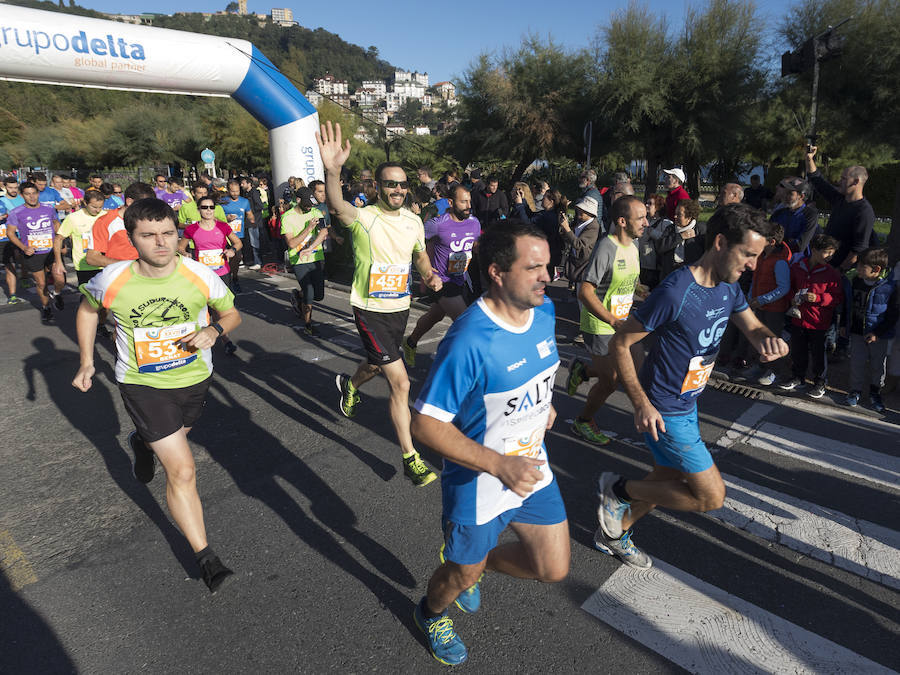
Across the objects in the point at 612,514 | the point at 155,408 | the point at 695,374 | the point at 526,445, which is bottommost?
the point at 612,514

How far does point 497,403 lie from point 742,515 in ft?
8.13

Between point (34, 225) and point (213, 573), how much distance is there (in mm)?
8384

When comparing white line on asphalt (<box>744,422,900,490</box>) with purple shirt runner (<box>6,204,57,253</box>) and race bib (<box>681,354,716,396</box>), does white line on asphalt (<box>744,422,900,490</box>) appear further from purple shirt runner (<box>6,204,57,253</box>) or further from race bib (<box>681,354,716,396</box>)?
purple shirt runner (<box>6,204,57,253</box>)

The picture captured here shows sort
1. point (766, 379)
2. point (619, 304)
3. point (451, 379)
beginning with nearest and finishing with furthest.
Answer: point (451, 379)
point (619, 304)
point (766, 379)

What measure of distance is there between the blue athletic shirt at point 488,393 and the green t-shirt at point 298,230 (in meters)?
5.94

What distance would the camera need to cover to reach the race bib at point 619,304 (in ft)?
15.1

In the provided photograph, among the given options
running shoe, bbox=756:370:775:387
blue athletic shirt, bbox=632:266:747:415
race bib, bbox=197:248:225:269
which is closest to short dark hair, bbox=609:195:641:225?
blue athletic shirt, bbox=632:266:747:415

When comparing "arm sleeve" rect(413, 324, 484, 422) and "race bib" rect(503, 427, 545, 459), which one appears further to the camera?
"race bib" rect(503, 427, 545, 459)

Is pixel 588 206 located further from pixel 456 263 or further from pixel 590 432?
pixel 590 432

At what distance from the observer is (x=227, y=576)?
3.14 metres

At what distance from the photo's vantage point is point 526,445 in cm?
241

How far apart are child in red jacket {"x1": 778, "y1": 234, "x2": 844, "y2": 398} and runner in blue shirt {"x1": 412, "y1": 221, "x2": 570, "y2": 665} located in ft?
14.9

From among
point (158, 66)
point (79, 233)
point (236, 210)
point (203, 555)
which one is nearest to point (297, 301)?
point (79, 233)

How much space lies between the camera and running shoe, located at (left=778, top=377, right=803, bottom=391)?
6.00m
